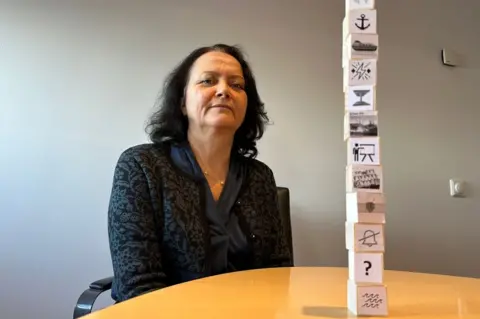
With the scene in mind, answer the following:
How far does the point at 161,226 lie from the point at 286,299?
Answer: 502mm

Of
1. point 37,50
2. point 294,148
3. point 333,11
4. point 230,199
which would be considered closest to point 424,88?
point 333,11

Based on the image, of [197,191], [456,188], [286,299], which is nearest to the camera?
[286,299]

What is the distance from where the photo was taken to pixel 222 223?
4.23 feet

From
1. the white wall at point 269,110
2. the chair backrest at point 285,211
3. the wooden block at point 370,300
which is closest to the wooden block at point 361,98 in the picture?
the wooden block at point 370,300

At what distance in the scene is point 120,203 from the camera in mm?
1157

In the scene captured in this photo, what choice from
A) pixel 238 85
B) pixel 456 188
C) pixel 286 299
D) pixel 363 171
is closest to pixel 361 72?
pixel 363 171

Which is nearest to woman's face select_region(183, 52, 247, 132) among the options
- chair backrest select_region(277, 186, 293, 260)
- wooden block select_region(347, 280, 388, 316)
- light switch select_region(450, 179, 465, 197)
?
chair backrest select_region(277, 186, 293, 260)

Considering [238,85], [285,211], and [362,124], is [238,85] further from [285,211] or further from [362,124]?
[362,124]

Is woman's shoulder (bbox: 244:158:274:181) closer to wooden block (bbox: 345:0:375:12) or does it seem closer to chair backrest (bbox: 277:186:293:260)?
chair backrest (bbox: 277:186:293:260)

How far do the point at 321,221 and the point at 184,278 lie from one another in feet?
3.38

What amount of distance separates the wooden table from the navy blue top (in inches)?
7.1

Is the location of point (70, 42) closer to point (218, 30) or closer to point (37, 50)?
point (37, 50)

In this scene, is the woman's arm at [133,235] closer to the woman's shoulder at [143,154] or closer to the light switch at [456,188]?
the woman's shoulder at [143,154]

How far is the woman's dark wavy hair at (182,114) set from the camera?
1.47 m
